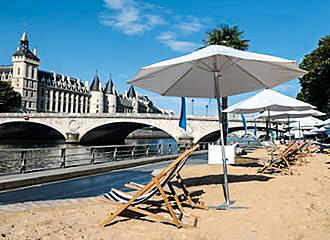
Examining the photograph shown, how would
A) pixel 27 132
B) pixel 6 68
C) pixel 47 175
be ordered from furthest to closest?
pixel 6 68 < pixel 27 132 < pixel 47 175

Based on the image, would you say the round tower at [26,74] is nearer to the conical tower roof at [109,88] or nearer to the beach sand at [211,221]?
the conical tower roof at [109,88]

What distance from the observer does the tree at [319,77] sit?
27906mm

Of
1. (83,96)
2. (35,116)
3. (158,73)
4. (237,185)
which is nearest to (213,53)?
(158,73)

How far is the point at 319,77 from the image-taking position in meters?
28.5

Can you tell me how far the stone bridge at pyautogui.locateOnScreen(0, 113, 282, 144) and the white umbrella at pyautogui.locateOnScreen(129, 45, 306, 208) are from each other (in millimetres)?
32350

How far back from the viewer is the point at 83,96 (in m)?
101

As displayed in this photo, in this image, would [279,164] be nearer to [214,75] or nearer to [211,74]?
[211,74]

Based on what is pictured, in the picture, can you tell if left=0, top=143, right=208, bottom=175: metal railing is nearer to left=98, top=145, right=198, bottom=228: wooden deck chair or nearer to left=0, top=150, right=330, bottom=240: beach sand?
left=0, top=150, right=330, bottom=240: beach sand

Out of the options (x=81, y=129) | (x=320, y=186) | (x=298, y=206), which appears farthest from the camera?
(x=81, y=129)

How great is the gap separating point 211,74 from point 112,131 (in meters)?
48.9

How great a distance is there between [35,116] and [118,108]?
61098 mm

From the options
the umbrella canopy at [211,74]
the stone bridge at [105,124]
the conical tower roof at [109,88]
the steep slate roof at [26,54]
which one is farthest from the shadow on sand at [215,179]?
the conical tower roof at [109,88]

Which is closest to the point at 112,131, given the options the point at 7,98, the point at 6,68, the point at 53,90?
the point at 7,98

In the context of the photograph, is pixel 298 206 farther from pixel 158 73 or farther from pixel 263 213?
pixel 158 73
